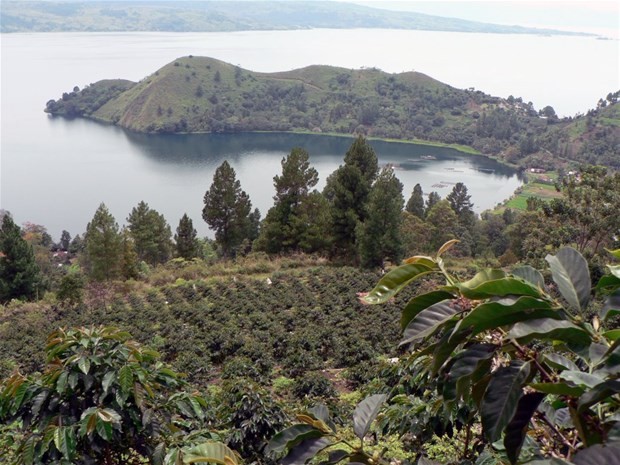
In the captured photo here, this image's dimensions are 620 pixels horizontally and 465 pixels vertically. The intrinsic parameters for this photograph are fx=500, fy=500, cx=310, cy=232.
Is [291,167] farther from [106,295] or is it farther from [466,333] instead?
[466,333]

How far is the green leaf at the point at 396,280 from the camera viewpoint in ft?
2.76

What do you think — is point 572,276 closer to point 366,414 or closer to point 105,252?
point 366,414

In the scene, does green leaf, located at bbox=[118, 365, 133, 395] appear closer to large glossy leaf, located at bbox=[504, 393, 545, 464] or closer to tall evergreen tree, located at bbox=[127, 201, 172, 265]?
large glossy leaf, located at bbox=[504, 393, 545, 464]

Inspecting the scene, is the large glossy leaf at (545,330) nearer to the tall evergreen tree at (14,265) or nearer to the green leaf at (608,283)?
the green leaf at (608,283)

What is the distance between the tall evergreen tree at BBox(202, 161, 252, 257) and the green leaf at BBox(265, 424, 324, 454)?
18.0 m

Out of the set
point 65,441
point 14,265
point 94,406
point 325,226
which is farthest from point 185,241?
point 65,441

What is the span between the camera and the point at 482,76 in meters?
120

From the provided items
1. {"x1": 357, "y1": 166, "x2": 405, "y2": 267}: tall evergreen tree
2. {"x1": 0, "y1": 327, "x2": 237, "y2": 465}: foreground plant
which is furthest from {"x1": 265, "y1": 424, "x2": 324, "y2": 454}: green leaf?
{"x1": 357, "y1": 166, "x2": 405, "y2": 267}: tall evergreen tree

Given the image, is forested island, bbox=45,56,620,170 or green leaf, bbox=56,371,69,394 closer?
green leaf, bbox=56,371,69,394

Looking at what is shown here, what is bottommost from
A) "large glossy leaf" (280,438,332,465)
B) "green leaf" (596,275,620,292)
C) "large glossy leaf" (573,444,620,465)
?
"large glossy leaf" (280,438,332,465)

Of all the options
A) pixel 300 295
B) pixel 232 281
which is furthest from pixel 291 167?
pixel 300 295

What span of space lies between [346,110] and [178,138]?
29.0 meters

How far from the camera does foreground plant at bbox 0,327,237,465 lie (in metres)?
1.70

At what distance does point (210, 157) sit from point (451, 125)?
41.5 m
